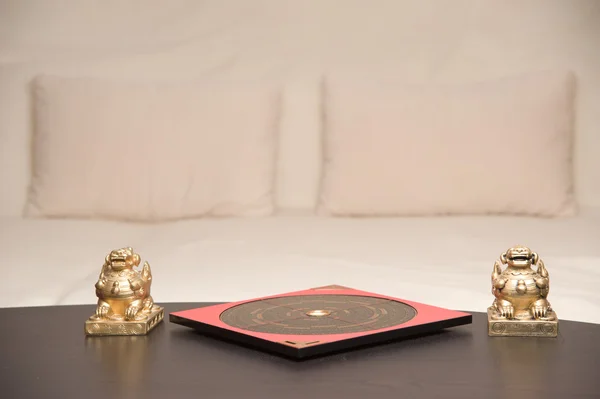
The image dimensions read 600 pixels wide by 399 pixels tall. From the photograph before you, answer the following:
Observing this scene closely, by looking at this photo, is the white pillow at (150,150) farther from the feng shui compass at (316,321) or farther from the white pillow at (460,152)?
the feng shui compass at (316,321)

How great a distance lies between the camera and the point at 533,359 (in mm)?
897

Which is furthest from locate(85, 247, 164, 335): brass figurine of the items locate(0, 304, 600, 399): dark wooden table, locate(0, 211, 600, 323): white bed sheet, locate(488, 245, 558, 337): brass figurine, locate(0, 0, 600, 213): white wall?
locate(0, 0, 600, 213): white wall

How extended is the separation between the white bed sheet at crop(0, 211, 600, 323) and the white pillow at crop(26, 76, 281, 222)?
86 millimetres

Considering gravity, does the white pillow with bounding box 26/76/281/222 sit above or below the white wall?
below

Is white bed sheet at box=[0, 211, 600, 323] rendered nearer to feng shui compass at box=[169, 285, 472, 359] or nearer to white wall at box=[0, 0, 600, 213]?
white wall at box=[0, 0, 600, 213]

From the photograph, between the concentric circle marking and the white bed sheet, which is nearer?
the concentric circle marking

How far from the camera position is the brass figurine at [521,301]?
1.01 m

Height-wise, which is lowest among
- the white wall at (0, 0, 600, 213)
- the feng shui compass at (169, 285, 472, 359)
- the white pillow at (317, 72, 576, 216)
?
the feng shui compass at (169, 285, 472, 359)

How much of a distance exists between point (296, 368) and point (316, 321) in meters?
0.16

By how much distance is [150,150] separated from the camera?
2.48 m

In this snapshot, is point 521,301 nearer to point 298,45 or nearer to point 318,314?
point 318,314

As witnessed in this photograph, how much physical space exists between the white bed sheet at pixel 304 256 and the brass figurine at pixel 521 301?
0.56 m

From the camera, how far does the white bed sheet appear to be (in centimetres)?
174

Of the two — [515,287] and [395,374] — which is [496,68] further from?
[395,374]
